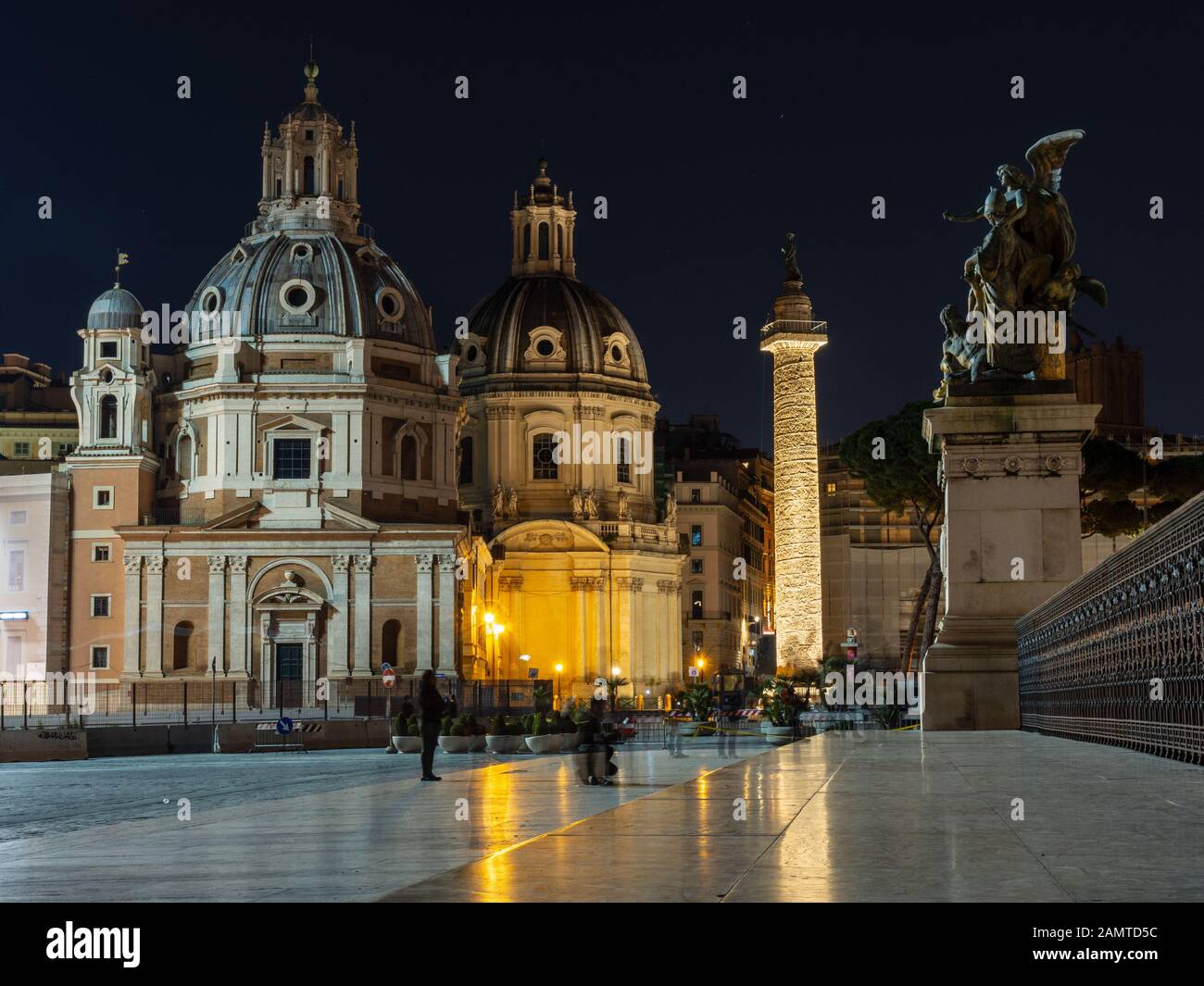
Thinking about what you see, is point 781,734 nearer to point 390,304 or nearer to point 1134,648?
point 1134,648

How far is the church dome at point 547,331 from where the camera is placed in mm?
97875

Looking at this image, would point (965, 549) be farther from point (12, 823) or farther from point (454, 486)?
point (454, 486)

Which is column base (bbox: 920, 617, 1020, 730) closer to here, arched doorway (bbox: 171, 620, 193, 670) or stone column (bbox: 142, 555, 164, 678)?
stone column (bbox: 142, 555, 164, 678)

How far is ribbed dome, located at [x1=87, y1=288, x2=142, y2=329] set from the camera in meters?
84.0

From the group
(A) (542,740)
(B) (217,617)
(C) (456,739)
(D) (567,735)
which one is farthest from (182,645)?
(A) (542,740)

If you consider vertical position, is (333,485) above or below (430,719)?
above

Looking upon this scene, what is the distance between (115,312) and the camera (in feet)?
276

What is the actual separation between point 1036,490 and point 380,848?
9.90m

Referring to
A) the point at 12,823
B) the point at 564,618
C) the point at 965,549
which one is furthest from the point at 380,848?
the point at 564,618

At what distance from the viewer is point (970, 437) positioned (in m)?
16.9

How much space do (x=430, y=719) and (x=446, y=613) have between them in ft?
180

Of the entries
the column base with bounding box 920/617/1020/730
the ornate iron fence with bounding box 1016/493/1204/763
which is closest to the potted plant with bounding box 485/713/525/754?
the column base with bounding box 920/617/1020/730

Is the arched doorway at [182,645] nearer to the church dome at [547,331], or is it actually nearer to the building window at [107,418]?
the building window at [107,418]

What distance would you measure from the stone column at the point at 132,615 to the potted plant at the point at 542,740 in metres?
44.1
